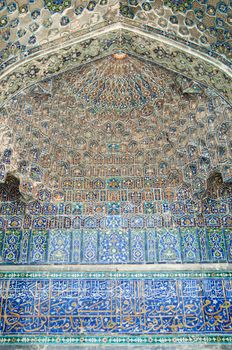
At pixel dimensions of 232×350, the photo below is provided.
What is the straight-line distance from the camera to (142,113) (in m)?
7.80

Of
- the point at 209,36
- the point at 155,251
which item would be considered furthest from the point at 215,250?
the point at 209,36

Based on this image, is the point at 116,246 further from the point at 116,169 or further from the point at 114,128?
the point at 114,128

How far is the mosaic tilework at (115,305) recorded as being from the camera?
6.70 m

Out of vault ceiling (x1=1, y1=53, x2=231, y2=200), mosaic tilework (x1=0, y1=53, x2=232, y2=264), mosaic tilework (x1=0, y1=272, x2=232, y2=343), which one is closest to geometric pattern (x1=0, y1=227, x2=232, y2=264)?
mosaic tilework (x1=0, y1=53, x2=232, y2=264)

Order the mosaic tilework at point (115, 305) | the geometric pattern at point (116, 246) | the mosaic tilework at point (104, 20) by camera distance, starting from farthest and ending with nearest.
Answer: the geometric pattern at point (116, 246) → the mosaic tilework at point (115, 305) → the mosaic tilework at point (104, 20)

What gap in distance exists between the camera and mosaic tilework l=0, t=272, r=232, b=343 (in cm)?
670

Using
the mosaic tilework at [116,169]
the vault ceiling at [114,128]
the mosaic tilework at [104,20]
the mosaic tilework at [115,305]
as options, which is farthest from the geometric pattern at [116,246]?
the mosaic tilework at [104,20]

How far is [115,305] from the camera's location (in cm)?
691

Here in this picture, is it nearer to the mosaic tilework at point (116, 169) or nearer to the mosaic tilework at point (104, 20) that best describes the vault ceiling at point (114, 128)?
the mosaic tilework at point (116, 169)

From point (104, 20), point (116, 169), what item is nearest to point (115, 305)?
point (116, 169)

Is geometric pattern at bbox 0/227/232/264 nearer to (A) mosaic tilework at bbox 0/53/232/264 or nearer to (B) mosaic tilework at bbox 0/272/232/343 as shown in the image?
Answer: (A) mosaic tilework at bbox 0/53/232/264

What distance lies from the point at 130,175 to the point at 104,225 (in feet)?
2.89

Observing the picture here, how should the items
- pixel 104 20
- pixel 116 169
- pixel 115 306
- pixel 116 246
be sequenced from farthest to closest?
1. pixel 116 169
2. pixel 116 246
3. pixel 115 306
4. pixel 104 20

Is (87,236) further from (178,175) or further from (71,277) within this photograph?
(178,175)
